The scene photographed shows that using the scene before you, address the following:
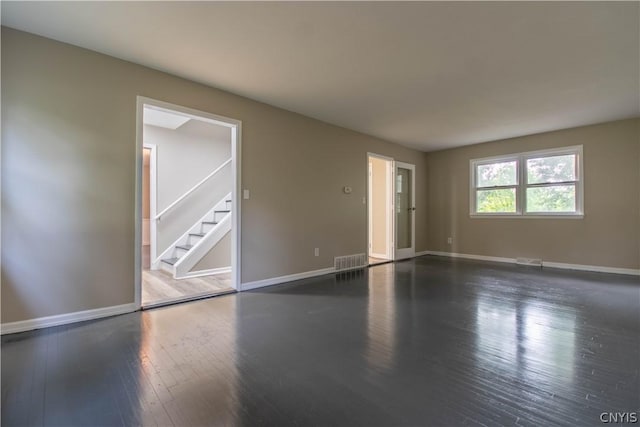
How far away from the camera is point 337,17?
7.38ft

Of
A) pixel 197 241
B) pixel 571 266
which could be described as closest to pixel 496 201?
pixel 571 266

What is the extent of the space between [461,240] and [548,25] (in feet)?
16.4

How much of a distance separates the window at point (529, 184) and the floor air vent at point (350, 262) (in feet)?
9.41

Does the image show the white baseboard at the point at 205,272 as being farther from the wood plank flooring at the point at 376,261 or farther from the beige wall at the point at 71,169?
the wood plank flooring at the point at 376,261

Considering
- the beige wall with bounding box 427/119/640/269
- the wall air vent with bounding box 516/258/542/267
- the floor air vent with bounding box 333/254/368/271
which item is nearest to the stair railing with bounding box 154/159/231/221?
the floor air vent with bounding box 333/254/368/271

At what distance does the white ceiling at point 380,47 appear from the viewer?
7.17 feet

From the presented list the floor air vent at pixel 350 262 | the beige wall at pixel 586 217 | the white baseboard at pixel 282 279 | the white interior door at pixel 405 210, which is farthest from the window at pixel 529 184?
the white baseboard at pixel 282 279

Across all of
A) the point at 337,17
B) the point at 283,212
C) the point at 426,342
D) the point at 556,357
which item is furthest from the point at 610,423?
the point at 283,212

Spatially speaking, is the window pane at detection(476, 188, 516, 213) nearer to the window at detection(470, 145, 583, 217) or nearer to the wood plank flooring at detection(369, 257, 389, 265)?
the window at detection(470, 145, 583, 217)

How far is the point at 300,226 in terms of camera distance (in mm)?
4484

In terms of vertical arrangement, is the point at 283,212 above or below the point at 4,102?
below

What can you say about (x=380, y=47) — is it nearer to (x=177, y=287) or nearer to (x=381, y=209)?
(x=177, y=287)

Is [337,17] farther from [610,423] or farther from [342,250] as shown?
[342,250]

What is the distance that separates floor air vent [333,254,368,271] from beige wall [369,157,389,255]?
3.93 ft
